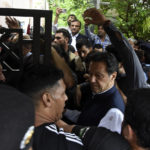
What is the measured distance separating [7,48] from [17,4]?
21.4ft

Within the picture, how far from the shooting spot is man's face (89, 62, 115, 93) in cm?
211

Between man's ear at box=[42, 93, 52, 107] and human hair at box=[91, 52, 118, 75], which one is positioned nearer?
man's ear at box=[42, 93, 52, 107]

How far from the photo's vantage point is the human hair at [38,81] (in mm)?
1408

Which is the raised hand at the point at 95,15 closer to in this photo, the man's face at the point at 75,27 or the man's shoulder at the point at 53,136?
the man's shoulder at the point at 53,136

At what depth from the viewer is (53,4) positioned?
30.8 ft

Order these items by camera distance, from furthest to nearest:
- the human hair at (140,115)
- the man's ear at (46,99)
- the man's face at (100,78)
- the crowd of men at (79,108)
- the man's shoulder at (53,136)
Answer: the man's face at (100,78), the man's ear at (46,99), the man's shoulder at (53,136), the human hair at (140,115), the crowd of men at (79,108)

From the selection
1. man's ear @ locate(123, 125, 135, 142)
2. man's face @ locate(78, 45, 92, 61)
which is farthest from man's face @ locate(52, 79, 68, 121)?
man's face @ locate(78, 45, 92, 61)

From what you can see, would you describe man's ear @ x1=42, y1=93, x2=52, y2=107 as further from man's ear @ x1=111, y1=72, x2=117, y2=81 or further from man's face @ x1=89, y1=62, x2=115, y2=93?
man's ear @ x1=111, y1=72, x2=117, y2=81

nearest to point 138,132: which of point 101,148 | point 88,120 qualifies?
point 101,148

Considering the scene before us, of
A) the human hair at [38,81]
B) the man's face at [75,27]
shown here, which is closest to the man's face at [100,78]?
the human hair at [38,81]

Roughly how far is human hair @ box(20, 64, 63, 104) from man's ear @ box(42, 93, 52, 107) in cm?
3

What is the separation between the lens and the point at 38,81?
1.44m

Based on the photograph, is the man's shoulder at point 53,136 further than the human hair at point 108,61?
No

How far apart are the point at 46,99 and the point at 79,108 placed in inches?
45.8
